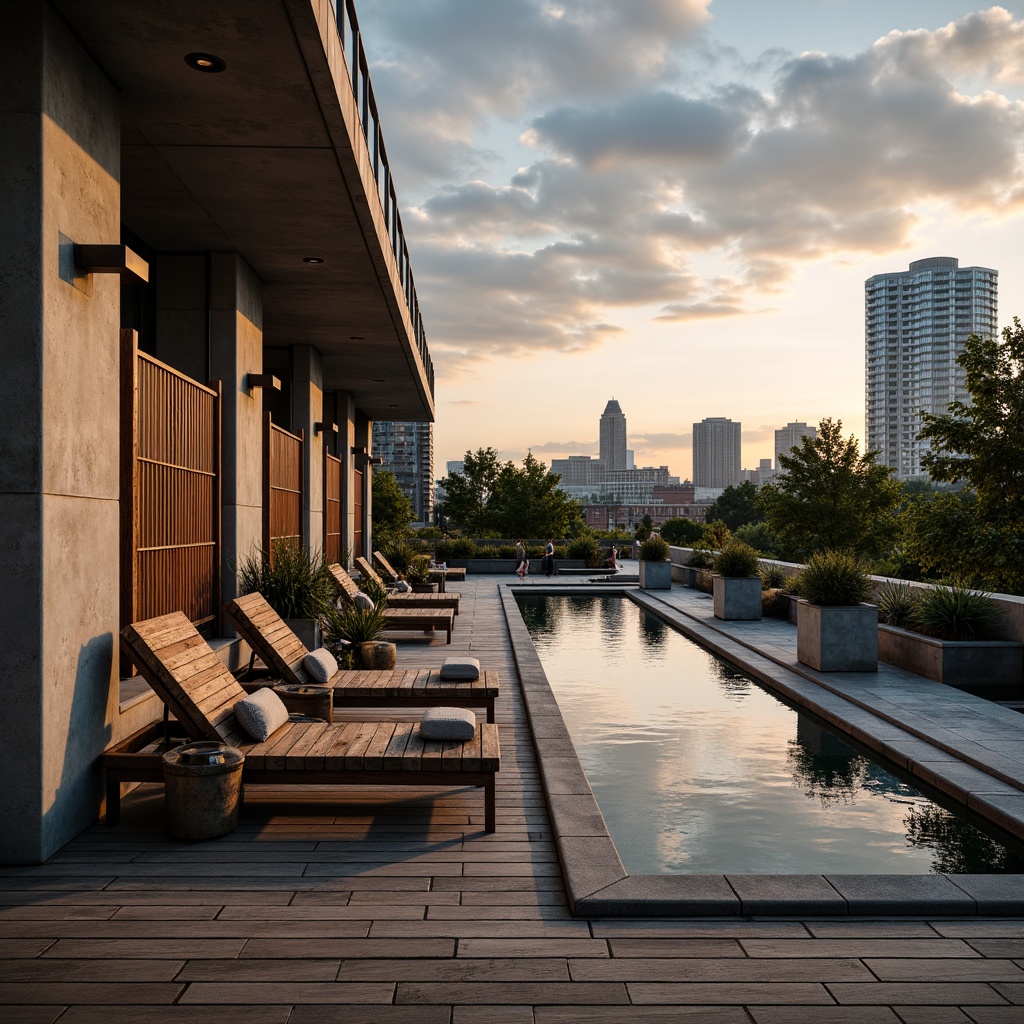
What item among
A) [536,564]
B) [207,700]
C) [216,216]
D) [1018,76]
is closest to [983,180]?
[1018,76]

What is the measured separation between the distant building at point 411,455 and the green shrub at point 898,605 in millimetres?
164942

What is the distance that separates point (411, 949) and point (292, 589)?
21.5ft

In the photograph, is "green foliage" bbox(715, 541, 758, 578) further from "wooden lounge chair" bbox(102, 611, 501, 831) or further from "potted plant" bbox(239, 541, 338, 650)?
"wooden lounge chair" bbox(102, 611, 501, 831)

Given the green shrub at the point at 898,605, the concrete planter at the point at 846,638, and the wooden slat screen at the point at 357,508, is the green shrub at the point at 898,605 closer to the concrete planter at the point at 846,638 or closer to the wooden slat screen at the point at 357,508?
the concrete planter at the point at 846,638

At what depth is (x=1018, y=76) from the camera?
9.20 m

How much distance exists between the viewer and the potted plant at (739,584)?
1493 centimetres

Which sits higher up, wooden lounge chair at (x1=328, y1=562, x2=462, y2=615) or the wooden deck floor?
wooden lounge chair at (x1=328, y1=562, x2=462, y2=615)

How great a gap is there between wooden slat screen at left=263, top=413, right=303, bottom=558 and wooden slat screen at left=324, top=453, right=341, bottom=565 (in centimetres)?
264

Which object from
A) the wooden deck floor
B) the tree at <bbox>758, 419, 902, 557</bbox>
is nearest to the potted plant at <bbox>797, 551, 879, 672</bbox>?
the wooden deck floor

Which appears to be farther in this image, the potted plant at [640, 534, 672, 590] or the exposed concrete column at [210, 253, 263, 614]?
the potted plant at [640, 534, 672, 590]

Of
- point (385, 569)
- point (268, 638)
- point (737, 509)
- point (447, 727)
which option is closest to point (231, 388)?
point (268, 638)

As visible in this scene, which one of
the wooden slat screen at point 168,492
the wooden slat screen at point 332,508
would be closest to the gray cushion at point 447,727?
the wooden slat screen at point 168,492

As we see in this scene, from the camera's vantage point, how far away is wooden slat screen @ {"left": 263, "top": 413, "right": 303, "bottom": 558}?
35.8 ft

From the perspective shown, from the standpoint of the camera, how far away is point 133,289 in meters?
9.06
